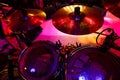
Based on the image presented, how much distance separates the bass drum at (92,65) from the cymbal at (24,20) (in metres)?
0.59

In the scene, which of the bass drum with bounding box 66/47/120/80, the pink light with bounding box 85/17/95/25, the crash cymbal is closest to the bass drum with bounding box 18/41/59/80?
the bass drum with bounding box 66/47/120/80

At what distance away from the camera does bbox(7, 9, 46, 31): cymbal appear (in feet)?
5.76

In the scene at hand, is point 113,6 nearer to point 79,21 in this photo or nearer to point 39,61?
point 79,21

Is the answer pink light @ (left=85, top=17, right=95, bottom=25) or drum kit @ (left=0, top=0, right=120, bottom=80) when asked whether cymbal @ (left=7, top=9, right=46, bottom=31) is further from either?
pink light @ (left=85, top=17, right=95, bottom=25)

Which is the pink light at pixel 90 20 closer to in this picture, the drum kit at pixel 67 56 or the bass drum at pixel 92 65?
the drum kit at pixel 67 56

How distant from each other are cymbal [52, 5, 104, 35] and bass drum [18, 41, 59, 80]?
274 millimetres

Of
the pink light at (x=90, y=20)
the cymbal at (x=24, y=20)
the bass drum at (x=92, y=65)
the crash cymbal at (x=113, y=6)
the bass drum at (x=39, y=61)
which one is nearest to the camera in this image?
the bass drum at (x=92, y=65)

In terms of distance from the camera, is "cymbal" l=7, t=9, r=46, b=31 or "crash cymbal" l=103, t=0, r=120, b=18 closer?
"crash cymbal" l=103, t=0, r=120, b=18

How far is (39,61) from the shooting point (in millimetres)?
Answer: 1385

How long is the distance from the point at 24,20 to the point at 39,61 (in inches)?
21.5

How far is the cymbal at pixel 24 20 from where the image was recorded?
1755mm

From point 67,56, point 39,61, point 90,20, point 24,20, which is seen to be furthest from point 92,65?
point 24,20

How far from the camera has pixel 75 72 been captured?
126 cm

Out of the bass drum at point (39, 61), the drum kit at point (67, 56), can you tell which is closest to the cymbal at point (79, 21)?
the drum kit at point (67, 56)
